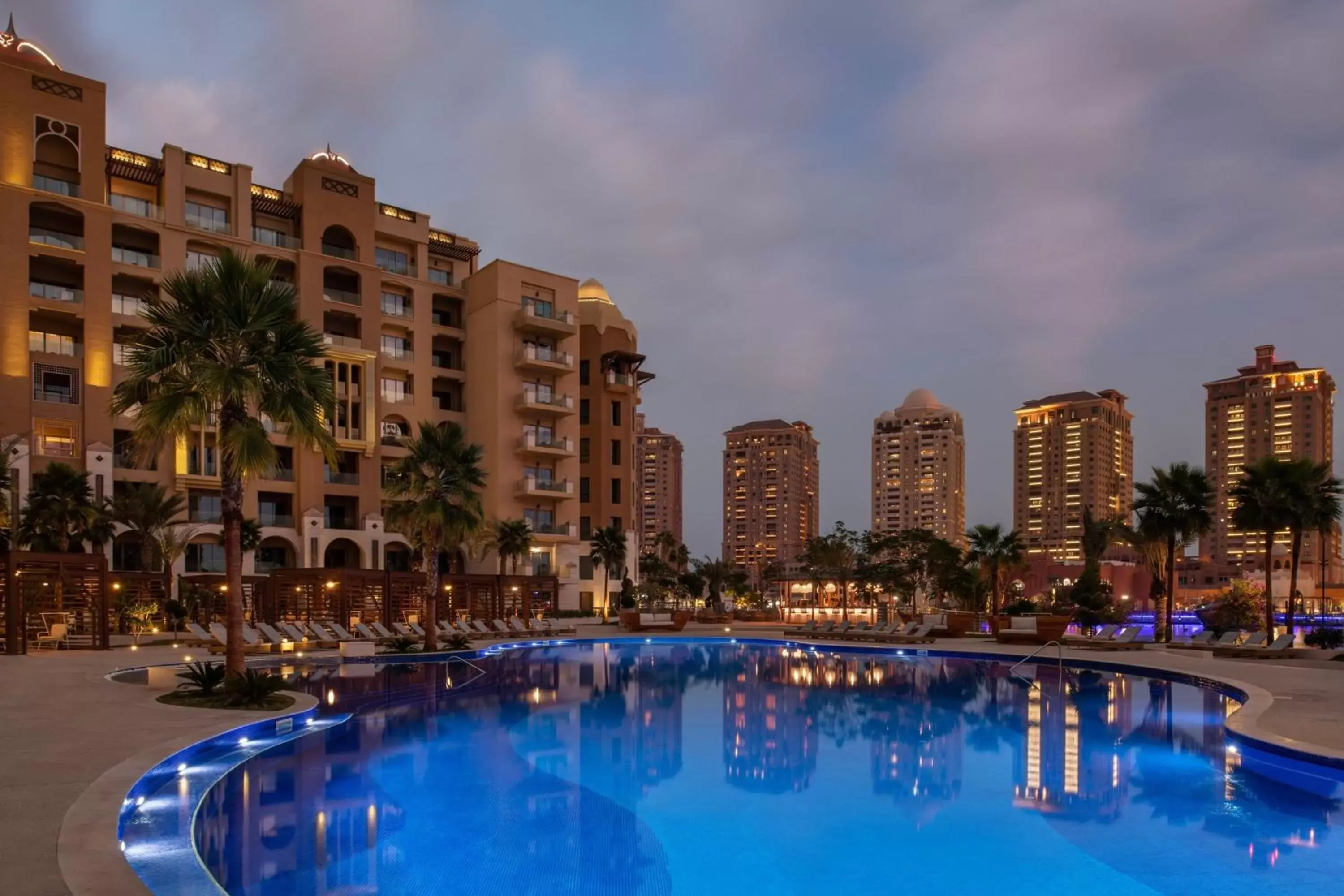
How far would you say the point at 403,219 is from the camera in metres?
50.0

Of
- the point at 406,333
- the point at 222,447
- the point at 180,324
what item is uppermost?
the point at 406,333

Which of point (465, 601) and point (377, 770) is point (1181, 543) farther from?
point (377, 770)

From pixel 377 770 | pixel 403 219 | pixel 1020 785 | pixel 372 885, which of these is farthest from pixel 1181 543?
pixel 403 219

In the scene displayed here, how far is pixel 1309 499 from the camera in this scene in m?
26.4

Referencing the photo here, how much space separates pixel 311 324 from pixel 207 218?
879 centimetres

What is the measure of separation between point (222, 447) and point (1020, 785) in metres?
11.6

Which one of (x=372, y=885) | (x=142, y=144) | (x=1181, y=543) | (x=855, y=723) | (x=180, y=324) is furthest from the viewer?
(x=142, y=144)

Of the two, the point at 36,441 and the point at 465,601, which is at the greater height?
the point at 36,441

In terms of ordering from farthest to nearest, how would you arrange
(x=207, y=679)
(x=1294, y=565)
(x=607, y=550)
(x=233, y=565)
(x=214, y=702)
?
(x=607, y=550) < (x=1294, y=565) < (x=207, y=679) < (x=233, y=565) < (x=214, y=702)

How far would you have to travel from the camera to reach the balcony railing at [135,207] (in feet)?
133

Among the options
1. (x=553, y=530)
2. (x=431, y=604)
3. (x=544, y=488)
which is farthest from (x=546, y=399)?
(x=431, y=604)

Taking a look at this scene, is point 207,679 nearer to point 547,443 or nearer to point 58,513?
point 58,513

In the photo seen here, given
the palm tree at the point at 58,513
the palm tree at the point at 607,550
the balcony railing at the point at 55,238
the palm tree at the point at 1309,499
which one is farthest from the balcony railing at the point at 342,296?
the palm tree at the point at 1309,499

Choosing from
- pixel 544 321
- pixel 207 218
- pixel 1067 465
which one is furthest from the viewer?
pixel 1067 465
